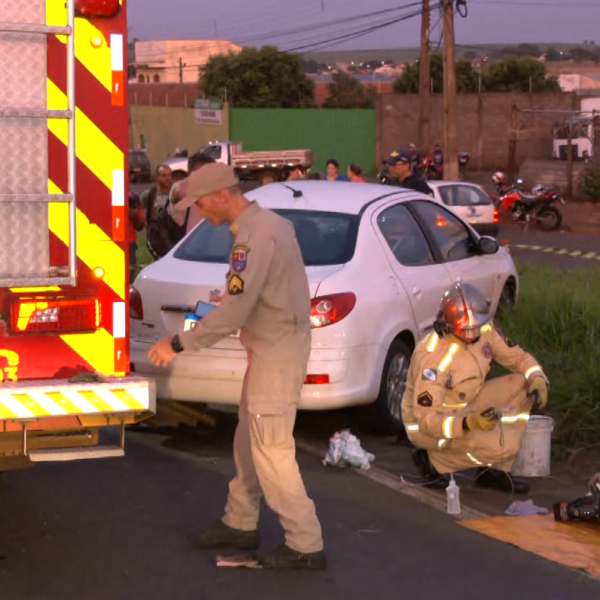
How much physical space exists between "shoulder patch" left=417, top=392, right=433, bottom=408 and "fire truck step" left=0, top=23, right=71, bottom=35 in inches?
114

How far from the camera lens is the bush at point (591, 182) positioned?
31406 mm

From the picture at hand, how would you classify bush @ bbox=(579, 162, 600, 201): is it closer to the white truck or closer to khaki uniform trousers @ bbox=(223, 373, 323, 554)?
the white truck

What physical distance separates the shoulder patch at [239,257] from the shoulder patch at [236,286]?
0.04m

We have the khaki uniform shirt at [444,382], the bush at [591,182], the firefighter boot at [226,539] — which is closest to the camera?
the firefighter boot at [226,539]

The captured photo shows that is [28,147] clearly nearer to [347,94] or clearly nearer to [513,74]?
[513,74]

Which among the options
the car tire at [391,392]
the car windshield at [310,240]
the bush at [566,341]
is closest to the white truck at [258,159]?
the bush at [566,341]

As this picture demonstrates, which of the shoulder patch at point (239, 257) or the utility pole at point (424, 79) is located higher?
the utility pole at point (424, 79)

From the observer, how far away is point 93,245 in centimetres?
567

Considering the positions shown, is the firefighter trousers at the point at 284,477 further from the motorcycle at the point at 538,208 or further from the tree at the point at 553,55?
the tree at the point at 553,55

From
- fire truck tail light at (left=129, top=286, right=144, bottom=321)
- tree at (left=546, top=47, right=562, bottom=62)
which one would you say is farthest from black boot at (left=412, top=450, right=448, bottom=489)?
tree at (left=546, top=47, right=562, bottom=62)

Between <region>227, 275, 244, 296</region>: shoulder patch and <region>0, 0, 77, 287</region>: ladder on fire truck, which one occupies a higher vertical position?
<region>0, 0, 77, 287</region>: ladder on fire truck

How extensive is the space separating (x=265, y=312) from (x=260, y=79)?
58.3 m

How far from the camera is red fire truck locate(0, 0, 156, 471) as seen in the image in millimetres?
5410

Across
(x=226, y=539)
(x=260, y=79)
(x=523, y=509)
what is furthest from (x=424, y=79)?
(x=226, y=539)
